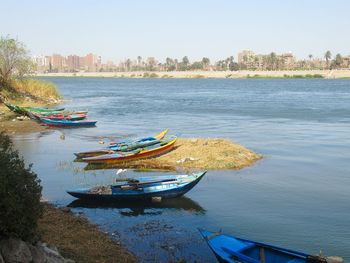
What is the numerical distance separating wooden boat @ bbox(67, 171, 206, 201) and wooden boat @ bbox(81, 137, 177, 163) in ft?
21.3

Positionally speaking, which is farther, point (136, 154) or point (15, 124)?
point (15, 124)

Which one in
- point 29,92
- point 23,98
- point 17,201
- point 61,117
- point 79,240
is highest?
point 29,92

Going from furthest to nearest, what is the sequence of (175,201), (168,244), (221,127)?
(221,127) < (175,201) < (168,244)

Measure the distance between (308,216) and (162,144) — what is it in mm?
11800

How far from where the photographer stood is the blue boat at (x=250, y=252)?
10758 millimetres

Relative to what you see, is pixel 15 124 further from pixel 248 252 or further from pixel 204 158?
pixel 248 252

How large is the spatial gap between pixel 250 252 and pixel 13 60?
5882cm

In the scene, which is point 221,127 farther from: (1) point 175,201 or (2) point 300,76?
(2) point 300,76

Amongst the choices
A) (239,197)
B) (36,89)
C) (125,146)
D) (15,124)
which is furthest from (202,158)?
(36,89)

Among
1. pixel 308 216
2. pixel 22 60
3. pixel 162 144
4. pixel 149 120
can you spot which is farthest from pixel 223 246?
pixel 22 60

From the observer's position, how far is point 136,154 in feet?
82.4

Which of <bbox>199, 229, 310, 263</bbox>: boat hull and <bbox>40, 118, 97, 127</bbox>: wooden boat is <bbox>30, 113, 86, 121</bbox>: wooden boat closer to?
<bbox>40, 118, 97, 127</bbox>: wooden boat

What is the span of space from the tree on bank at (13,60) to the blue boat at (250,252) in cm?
5648

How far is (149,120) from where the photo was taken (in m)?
49.1
